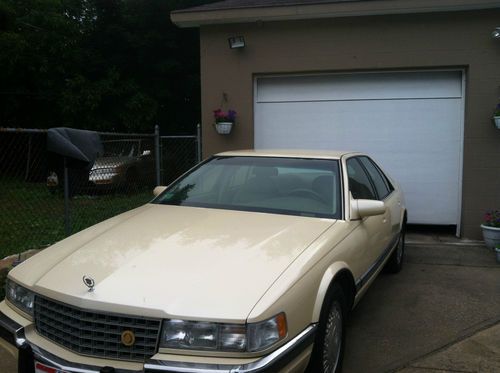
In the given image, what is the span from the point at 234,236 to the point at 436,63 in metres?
5.36

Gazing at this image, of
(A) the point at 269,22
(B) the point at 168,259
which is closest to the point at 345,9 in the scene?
(A) the point at 269,22

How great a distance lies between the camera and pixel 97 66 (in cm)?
1778

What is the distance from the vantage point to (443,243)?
23.8 ft

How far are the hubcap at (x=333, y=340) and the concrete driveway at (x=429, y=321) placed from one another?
0.45m

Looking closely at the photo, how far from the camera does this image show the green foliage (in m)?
16.6

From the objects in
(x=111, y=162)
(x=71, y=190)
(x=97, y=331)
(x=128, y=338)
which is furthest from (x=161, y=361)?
(x=111, y=162)

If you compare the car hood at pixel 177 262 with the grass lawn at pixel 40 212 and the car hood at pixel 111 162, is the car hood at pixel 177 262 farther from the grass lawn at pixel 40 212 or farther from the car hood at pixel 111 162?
the grass lawn at pixel 40 212

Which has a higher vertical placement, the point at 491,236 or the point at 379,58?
the point at 379,58

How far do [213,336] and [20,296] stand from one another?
4.24ft

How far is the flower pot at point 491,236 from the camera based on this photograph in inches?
262

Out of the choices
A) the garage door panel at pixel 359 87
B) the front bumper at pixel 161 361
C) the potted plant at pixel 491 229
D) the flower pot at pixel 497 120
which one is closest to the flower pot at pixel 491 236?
the potted plant at pixel 491 229

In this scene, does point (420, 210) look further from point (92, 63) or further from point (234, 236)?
point (92, 63)

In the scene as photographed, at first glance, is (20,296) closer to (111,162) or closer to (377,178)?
(377,178)

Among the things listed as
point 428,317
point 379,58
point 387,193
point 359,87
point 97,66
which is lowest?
point 428,317
